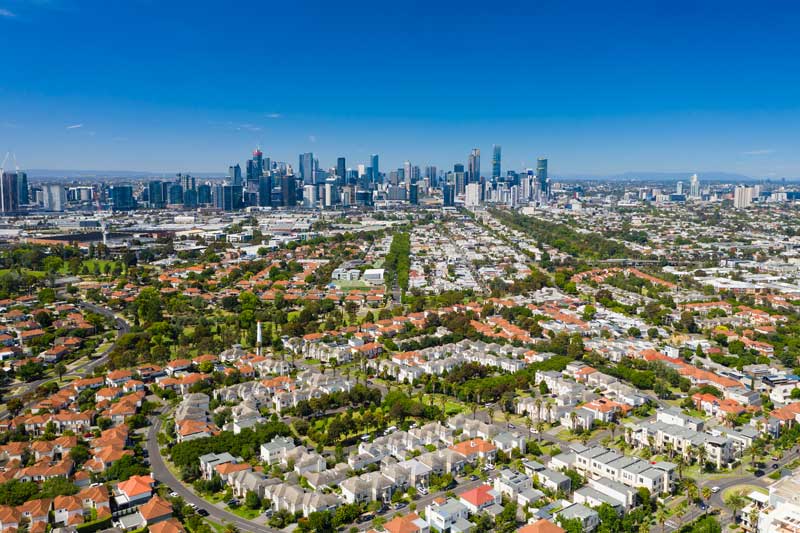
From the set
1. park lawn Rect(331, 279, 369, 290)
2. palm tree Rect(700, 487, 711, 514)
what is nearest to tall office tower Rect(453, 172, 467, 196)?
park lawn Rect(331, 279, 369, 290)

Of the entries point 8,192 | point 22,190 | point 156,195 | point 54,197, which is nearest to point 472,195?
point 156,195

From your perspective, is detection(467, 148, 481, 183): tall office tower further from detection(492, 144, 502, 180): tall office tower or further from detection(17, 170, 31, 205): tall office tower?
detection(17, 170, 31, 205): tall office tower

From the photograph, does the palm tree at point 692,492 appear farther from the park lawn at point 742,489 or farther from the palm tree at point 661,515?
the palm tree at point 661,515

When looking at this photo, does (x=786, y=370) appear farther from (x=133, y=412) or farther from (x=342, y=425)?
(x=133, y=412)

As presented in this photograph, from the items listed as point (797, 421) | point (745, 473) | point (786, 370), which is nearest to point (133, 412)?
point (745, 473)

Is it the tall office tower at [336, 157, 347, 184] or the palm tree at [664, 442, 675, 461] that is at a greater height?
the tall office tower at [336, 157, 347, 184]

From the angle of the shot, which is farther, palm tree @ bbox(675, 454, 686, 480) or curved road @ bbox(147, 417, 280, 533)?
palm tree @ bbox(675, 454, 686, 480)

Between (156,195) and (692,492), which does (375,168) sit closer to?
(156,195)
